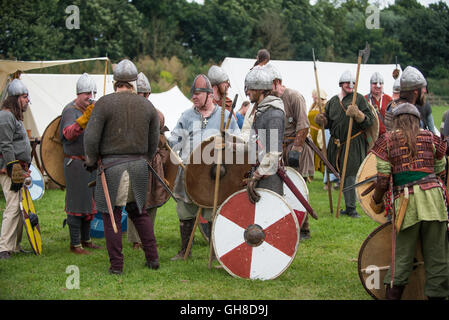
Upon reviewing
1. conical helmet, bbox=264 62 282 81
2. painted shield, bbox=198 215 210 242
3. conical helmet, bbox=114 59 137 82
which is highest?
conical helmet, bbox=264 62 282 81

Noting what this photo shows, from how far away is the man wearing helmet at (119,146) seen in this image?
195 inches

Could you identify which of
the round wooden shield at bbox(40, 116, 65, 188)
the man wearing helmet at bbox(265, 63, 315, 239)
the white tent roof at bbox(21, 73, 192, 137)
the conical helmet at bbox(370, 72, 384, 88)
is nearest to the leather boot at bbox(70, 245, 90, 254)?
the round wooden shield at bbox(40, 116, 65, 188)

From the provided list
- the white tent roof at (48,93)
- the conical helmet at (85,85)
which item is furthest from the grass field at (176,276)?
the white tent roof at (48,93)

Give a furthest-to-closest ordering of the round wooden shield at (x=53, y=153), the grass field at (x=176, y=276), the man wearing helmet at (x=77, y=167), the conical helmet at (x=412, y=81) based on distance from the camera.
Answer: the round wooden shield at (x=53, y=153) < the man wearing helmet at (x=77, y=167) < the grass field at (x=176, y=276) < the conical helmet at (x=412, y=81)

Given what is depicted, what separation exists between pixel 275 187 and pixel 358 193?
0.69 metres

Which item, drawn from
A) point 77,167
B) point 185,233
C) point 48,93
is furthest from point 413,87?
point 48,93

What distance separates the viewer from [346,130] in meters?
7.88

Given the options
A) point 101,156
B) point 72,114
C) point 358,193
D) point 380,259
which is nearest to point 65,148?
point 72,114

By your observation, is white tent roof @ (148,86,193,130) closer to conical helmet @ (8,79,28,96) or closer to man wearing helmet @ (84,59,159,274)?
conical helmet @ (8,79,28,96)

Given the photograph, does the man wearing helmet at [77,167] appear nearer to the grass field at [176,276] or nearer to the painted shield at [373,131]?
the grass field at [176,276]

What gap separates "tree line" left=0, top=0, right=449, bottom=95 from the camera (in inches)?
1158

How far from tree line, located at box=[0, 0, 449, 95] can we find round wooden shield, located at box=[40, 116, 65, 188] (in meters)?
19.2

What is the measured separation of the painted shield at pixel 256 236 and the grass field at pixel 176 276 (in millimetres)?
125

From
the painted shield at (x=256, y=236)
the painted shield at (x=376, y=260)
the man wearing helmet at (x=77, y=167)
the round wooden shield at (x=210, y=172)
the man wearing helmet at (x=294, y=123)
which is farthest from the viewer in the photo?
the man wearing helmet at (x=294, y=123)
